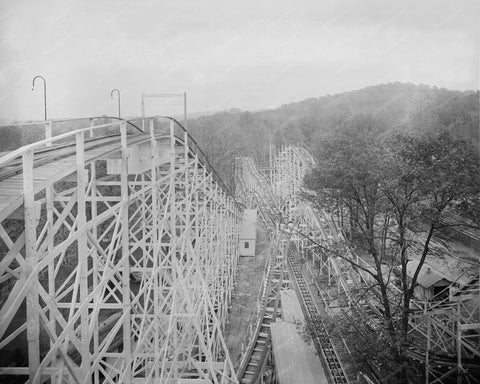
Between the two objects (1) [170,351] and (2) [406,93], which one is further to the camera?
(2) [406,93]

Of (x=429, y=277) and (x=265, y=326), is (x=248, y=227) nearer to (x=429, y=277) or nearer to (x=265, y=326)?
(x=265, y=326)

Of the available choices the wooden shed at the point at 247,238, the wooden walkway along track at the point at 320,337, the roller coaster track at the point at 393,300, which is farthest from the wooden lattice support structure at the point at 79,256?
the wooden shed at the point at 247,238

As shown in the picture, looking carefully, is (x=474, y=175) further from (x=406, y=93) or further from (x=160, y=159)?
(x=406, y=93)

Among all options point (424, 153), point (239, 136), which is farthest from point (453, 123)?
point (239, 136)

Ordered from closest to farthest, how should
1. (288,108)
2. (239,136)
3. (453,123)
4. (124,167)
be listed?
(124,167) < (453,123) < (239,136) < (288,108)

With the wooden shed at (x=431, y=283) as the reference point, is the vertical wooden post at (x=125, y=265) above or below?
above

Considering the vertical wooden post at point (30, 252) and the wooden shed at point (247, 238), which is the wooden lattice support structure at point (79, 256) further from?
the wooden shed at point (247, 238)

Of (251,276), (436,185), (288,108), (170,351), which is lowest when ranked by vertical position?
(251,276)
